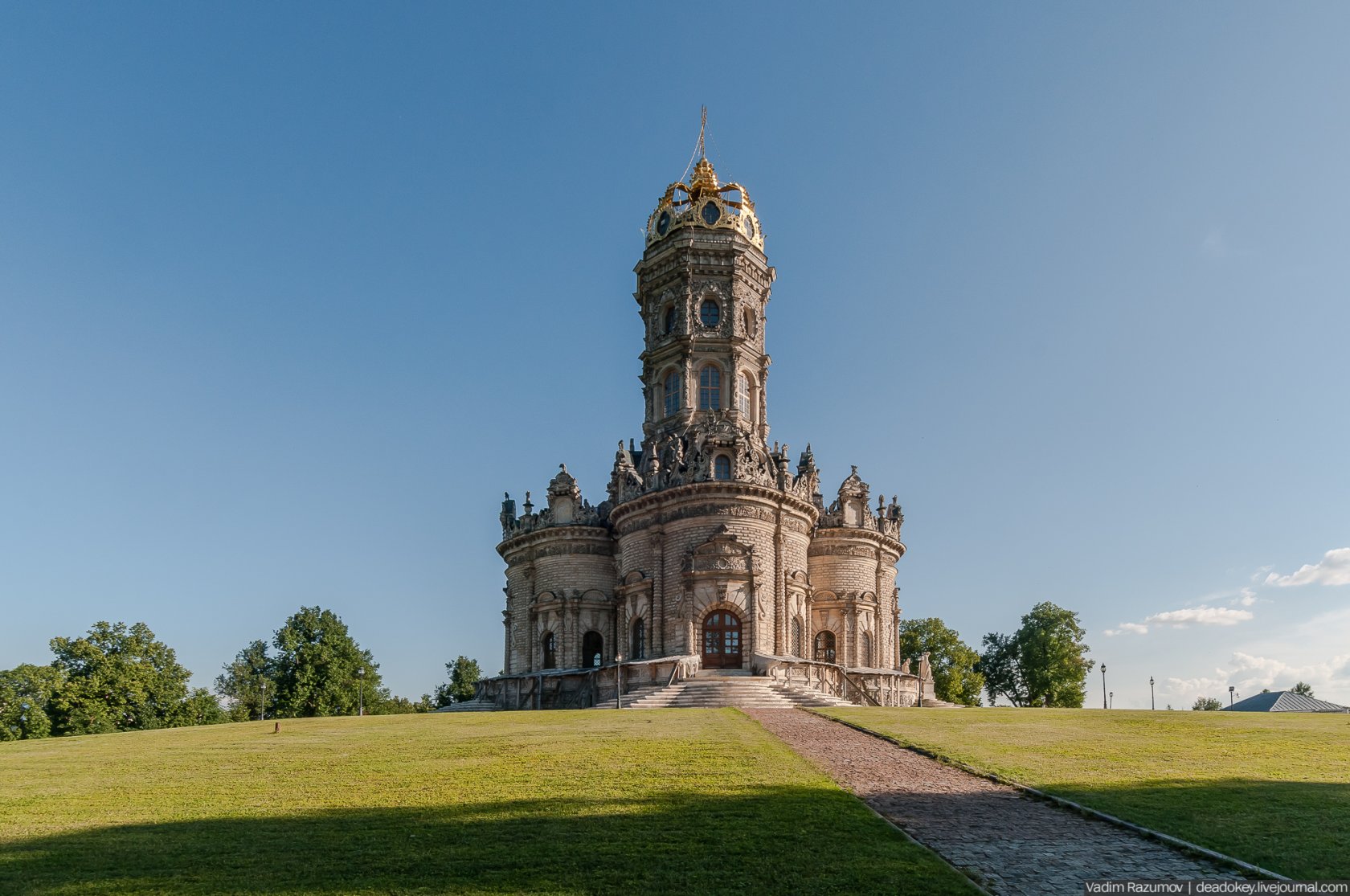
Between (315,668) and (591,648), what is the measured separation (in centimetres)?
2687

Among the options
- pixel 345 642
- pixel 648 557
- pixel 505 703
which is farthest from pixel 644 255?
pixel 345 642

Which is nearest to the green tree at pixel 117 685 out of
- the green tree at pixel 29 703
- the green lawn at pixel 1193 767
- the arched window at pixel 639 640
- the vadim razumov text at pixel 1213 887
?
the green tree at pixel 29 703

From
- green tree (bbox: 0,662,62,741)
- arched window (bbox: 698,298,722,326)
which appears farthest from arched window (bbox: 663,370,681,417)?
green tree (bbox: 0,662,62,741)

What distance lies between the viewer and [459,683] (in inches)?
3947

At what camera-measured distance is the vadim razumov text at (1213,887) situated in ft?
32.8

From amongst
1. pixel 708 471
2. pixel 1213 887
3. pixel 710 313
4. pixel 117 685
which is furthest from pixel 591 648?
pixel 1213 887

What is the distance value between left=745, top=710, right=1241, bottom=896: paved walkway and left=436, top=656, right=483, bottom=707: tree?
83.6 m

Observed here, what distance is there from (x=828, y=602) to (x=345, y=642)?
1480 inches

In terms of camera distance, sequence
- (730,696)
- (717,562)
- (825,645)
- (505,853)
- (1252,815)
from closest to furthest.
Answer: (505,853) → (1252,815) → (730,696) → (717,562) → (825,645)

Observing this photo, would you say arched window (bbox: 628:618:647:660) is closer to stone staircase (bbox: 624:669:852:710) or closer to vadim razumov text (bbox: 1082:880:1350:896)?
stone staircase (bbox: 624:669:852:710)

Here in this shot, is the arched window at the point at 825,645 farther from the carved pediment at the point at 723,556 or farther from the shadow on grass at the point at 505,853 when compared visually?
the shadow on grass at the point at 505,853

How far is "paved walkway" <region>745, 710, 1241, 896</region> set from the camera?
10.9 meters

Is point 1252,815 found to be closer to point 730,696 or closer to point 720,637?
point 730,696

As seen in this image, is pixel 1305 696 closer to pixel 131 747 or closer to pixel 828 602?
pixel 828 602
